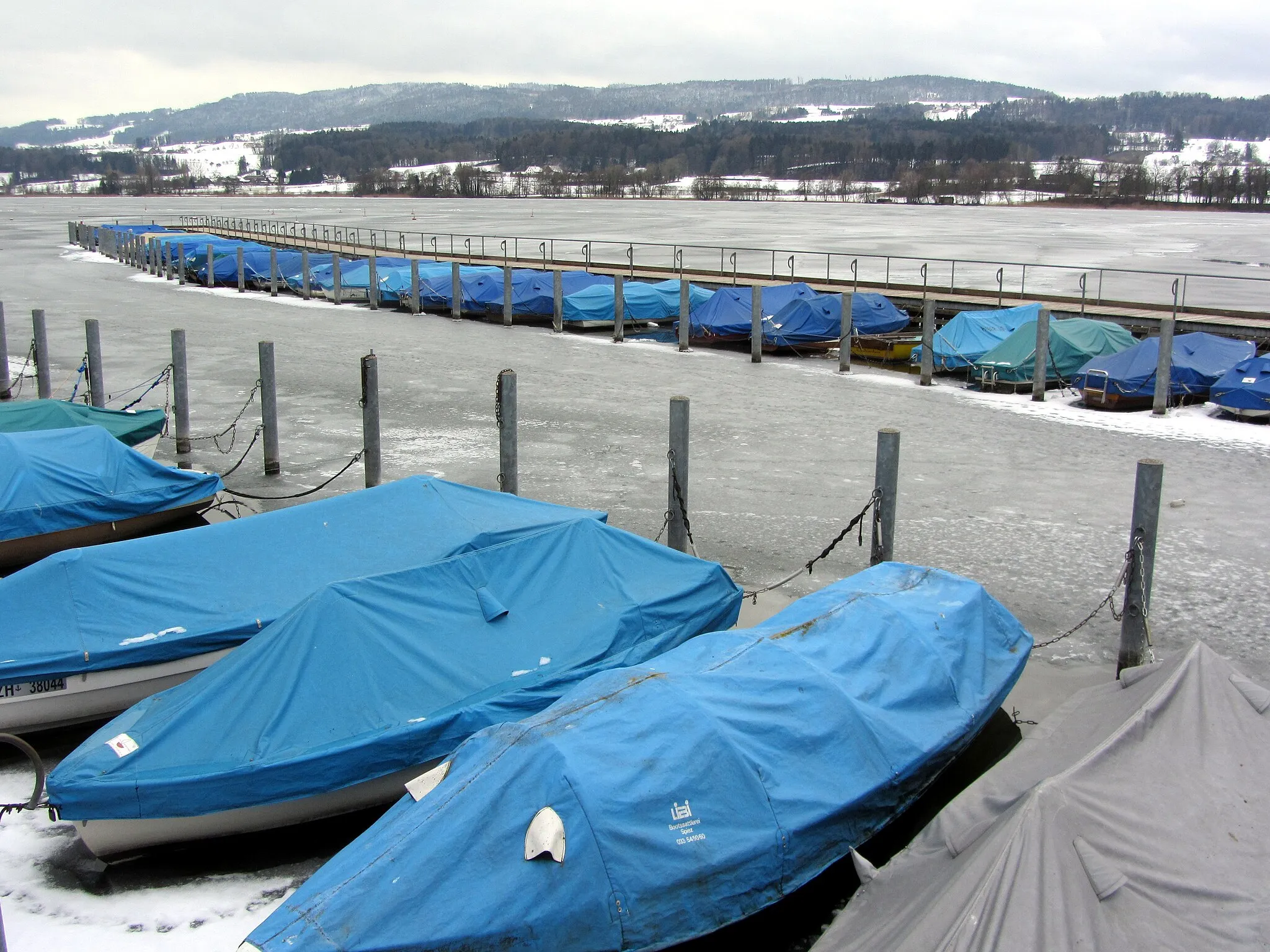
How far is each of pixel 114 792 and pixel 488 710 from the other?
7.74 ft

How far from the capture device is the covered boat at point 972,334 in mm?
24531

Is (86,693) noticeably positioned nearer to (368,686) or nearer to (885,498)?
(368,686)

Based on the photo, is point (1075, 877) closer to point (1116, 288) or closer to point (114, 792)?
point (114, 792)

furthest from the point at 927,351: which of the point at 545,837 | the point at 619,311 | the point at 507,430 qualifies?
the point at 545,837

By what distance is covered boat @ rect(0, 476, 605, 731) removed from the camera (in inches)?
353

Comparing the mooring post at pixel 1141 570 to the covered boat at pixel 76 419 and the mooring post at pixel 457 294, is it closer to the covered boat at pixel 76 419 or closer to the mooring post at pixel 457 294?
the covered boat at pixel 76 419

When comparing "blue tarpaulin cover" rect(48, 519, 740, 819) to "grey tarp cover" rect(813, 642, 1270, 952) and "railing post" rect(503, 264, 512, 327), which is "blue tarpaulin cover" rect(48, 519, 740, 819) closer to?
"grey tarp cover" rect(813, 642, 1270, 952)

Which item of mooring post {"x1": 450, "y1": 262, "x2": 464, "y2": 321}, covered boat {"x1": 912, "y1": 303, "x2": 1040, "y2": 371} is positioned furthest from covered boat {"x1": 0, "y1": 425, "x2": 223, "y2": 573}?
mooring post {"x1": 450, "y1": 262, "x2": 464, "y2": 321}

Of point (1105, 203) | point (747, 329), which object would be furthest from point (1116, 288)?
point (1105, 203)

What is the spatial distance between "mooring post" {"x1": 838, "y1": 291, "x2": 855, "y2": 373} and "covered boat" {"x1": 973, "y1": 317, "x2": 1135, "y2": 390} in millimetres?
2880

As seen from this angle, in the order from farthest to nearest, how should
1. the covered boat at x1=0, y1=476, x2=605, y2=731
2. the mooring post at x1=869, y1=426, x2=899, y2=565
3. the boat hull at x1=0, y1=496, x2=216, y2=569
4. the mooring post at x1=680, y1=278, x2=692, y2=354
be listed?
1. the mooring post at x1=680, y1=278, x2=692, y2=354
2. the boat hull at x1=0, y1=496, x2=216, y2=569
3. the mooring post at x1=869, y1=426, x2=899, y2=565
4. the covered boat at x1=0, y1=476, x2=605, y2=731

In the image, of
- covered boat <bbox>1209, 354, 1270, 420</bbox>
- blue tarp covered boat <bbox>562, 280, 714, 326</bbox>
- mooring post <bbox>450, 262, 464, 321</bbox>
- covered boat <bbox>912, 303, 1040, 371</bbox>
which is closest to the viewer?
covered boat <bbox>1209, 354, 1270, 420</bbox>

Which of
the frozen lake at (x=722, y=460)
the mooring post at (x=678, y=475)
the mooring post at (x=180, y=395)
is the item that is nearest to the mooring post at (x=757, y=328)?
the frozen lake at (x=722, y=460)

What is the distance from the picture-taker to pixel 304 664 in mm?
8148
